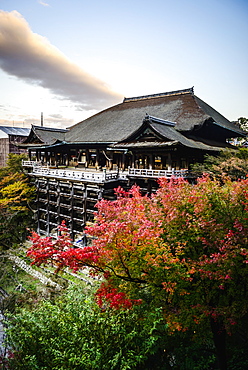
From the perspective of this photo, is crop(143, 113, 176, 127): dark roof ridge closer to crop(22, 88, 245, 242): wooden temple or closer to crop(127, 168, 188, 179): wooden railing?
crop(22, 88, 245, 242): wooden temple

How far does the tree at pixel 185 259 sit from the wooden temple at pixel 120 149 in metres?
9.24

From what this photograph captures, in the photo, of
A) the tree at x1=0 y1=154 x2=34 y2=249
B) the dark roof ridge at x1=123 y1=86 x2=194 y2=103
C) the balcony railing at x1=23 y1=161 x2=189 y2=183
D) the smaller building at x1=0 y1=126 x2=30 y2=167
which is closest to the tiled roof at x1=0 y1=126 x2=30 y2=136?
the smaller building at x1=0 y1=126 x2=30 y2=167

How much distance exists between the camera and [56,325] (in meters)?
6.19

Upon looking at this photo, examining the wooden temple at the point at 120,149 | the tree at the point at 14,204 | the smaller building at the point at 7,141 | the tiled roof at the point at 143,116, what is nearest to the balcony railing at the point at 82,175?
the wooden temple at the point at 120,149

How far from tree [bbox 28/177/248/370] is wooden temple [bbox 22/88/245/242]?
364 inches

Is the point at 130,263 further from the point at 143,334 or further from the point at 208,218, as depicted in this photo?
the point at 208,218

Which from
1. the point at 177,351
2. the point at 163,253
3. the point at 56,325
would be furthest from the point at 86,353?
the point at 177,351

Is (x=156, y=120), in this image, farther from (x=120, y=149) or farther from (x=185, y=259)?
(x=185, y=259)

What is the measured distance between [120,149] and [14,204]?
14.1 metres

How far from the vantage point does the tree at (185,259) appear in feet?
21.2

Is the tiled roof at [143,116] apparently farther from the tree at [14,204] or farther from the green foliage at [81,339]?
the green foliage at [81,339]

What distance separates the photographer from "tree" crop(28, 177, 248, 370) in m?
6.48

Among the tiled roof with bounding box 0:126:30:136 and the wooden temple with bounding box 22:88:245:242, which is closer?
the wooden temple with bounding box 22:88:245:242

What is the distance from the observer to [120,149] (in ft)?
63.4
